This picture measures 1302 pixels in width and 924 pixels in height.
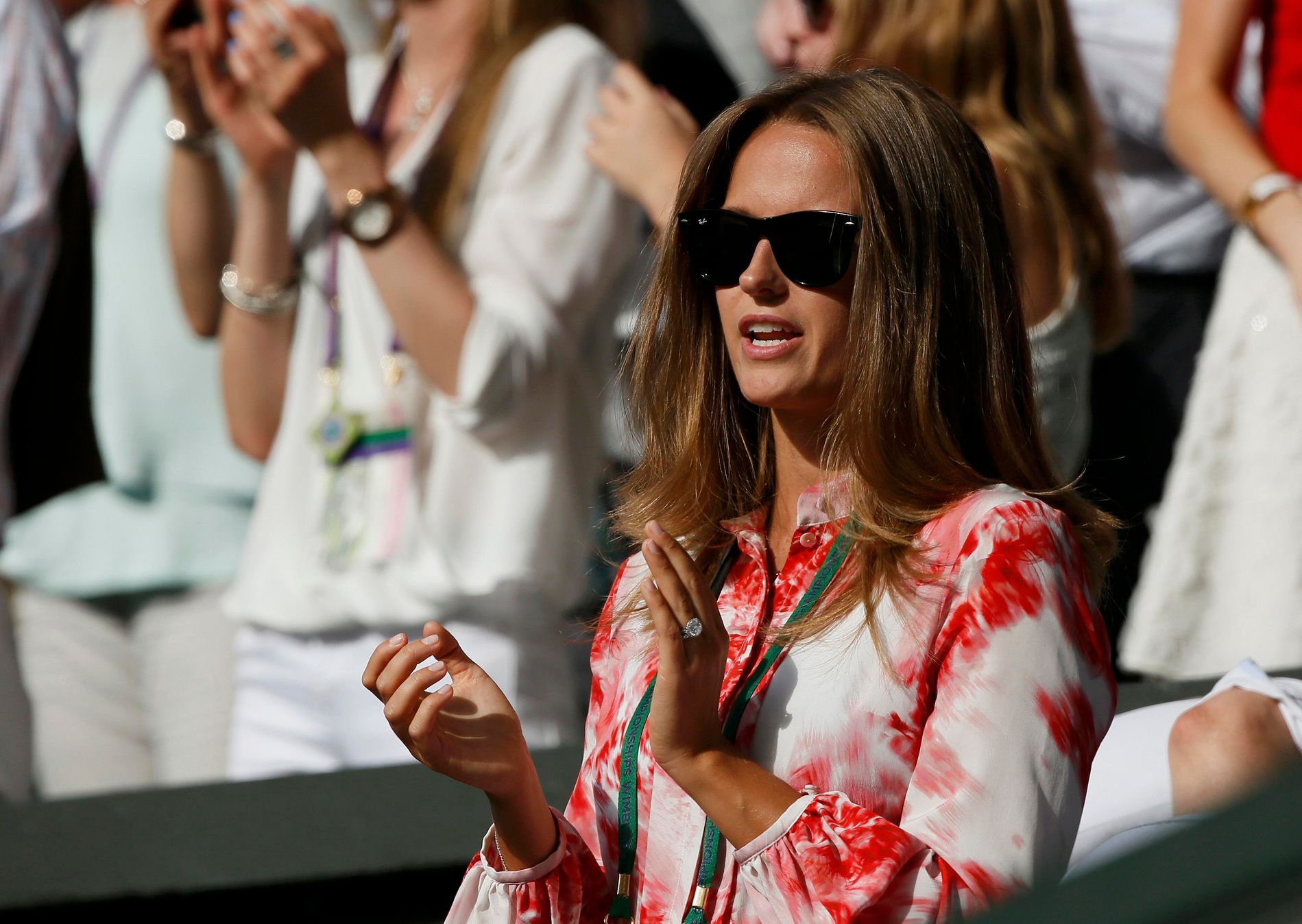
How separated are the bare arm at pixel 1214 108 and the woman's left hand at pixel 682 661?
2078mm

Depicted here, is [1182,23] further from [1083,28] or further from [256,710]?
[256,710]

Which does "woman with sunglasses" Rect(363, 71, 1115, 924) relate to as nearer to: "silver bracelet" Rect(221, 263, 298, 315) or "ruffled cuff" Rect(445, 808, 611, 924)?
"ruffled cuff" Rect(445, 808, 611, 924)

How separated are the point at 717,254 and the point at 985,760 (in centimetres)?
65

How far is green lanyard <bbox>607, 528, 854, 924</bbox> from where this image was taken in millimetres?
1848

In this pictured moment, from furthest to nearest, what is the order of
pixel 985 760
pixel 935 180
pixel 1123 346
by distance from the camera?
1. pixel 1123 346
2. pixel 935 180
3. pixel 985 760

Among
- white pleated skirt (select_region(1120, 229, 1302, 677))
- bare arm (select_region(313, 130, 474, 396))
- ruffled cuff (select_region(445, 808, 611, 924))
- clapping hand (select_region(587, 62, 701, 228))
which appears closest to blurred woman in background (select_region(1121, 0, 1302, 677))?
white pleated skirt (select_region(1120, 229, 1302, 677))

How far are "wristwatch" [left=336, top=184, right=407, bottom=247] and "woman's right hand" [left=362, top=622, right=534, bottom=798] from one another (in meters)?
1.59

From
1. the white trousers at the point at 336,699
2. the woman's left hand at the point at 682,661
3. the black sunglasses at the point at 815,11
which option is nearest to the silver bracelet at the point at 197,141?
the white trousers at the point at 336,699

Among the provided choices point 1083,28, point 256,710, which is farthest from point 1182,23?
point 256,710

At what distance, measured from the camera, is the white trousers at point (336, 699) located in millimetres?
3408

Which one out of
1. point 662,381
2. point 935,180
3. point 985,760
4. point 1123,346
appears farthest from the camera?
point 1123,346

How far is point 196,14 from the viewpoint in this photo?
389 centimetres

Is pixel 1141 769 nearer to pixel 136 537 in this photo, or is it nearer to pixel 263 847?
pixel 263 847

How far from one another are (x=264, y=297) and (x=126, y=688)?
927 millimetres
